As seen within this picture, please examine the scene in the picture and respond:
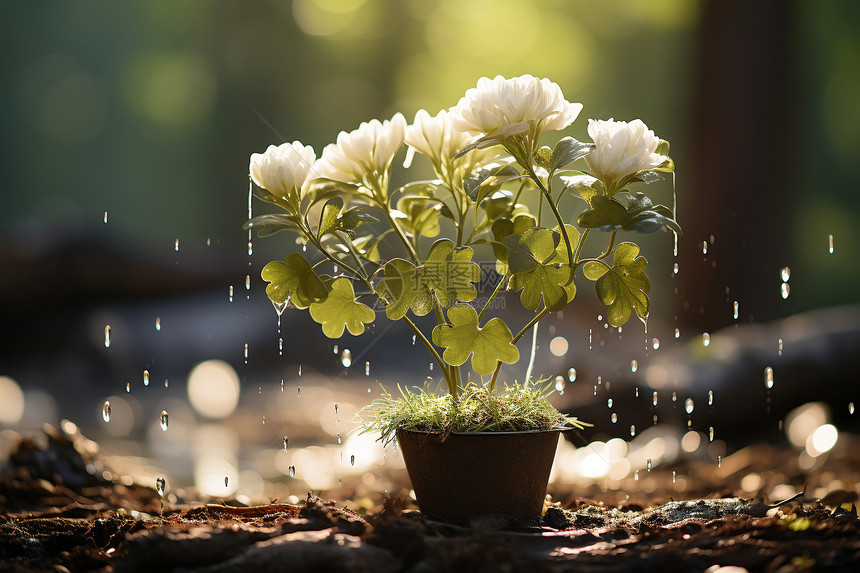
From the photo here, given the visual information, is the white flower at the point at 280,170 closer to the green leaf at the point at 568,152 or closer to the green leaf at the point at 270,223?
the green leaf at the point at 270,223

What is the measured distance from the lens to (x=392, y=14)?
9.81m

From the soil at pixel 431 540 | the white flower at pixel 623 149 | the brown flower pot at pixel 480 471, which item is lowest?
the soil at pixel 431 540

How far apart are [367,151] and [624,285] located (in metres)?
0.54

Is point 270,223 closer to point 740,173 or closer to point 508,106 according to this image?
point 508,106

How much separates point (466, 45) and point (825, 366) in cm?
679

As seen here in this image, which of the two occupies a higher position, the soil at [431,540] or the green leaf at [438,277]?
the green leaf at [438,277]

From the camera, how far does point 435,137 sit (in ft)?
4.37

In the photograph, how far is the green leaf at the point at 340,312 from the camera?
1.42m

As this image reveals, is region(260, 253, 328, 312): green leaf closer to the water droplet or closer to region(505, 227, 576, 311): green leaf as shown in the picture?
region(505, 227, 576, 311): green leaf

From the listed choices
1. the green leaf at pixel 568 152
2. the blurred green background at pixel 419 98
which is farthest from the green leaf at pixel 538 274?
the blurred green background at pixel 419 98

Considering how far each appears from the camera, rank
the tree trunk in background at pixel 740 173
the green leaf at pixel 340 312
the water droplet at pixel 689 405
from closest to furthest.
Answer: the green leaf at pixel 340 312
the water droplet at pixel 689 405
the tree trunk in background at pixel 740 173

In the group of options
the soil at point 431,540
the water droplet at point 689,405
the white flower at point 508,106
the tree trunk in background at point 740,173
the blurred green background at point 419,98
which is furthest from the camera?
the blurred green background at point 419,98

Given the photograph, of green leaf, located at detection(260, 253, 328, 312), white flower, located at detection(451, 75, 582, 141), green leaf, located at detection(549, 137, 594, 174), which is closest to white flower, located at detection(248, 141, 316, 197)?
green leaf, located at detection(260, 253, 328, 312)

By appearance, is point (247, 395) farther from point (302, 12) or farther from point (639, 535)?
point (302, 12)
